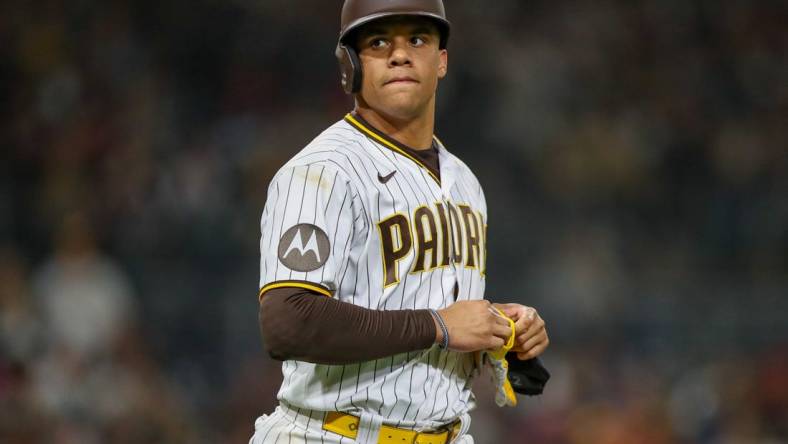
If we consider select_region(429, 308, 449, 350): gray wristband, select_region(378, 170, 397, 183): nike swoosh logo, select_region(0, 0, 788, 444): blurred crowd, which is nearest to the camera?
select_region(429, 308, 449, 350): gray wristband

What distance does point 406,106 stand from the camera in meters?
2.63

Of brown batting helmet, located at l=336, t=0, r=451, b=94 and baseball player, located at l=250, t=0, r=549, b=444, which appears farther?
brown batting helmet, located at l=336, t=0, r=451, b=94

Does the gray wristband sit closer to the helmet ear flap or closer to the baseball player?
the baseball player

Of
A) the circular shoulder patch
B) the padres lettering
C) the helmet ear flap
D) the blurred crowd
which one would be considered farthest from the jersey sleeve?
the blurred crowd

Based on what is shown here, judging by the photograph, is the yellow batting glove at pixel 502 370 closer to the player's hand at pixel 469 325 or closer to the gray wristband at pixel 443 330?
the player's hand at pixel 469 325

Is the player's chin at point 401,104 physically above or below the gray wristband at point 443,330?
above

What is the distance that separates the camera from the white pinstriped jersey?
231 centimetres

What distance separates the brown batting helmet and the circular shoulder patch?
533mm

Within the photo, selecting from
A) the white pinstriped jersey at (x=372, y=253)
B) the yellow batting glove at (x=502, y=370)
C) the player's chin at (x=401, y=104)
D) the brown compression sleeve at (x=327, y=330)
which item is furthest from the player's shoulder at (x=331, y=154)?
the yellow batting glove at (x=502, y=370)

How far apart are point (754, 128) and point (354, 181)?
631 centimetres

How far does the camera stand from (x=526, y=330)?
2670 millimetres

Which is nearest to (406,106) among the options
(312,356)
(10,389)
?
(312,356)

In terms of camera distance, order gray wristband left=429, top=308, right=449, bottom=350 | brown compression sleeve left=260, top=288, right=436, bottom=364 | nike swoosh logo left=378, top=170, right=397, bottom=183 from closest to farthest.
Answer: brown compression sleeve left=260, top=288, right=436, bottom=364, gray wristband left=429, top=308, right=449, bottom=350, nike swoosh logo left=378, top=170, right=397, bottom=183

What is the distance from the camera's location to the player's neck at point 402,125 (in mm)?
2719
